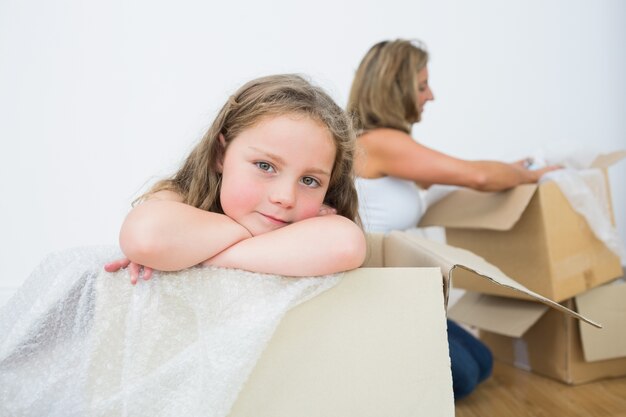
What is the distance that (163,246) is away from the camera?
0.52 meters

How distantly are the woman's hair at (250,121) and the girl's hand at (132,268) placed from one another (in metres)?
0.15

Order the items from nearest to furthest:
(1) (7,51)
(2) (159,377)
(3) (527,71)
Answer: (2) (159,377)
(1) (7,51)
(3) (527,71)

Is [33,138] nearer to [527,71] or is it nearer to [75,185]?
[75,185]

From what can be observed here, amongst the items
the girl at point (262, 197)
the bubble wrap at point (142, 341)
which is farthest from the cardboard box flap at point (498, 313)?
the bubble wrap at point (142, 341)

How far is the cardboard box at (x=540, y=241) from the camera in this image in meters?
1.06

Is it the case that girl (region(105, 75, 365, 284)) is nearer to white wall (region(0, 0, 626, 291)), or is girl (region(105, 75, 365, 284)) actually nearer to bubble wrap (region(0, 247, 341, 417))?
bubble wrap (region(0, 247, 341, 417))

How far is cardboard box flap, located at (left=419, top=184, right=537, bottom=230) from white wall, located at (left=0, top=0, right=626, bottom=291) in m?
0.51

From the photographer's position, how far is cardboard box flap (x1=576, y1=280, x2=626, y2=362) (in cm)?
106

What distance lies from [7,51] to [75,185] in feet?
1.38

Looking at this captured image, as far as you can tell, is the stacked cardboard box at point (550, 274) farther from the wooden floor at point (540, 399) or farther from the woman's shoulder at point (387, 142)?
the woman's shoulder at point (387, 142)

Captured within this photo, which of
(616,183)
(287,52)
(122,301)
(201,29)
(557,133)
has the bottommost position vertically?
(616,183)

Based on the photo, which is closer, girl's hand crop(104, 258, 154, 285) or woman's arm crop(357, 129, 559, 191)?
girl's hand crop(104, 258, 154, 285)

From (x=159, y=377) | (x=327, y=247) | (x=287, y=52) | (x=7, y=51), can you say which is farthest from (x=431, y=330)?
(x=7, y=51)

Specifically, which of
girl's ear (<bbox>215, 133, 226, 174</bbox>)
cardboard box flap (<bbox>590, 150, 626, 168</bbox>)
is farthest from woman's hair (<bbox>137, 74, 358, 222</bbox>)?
cardboard box flap (<bbox>590, 150, 626, 168</bbox>)
